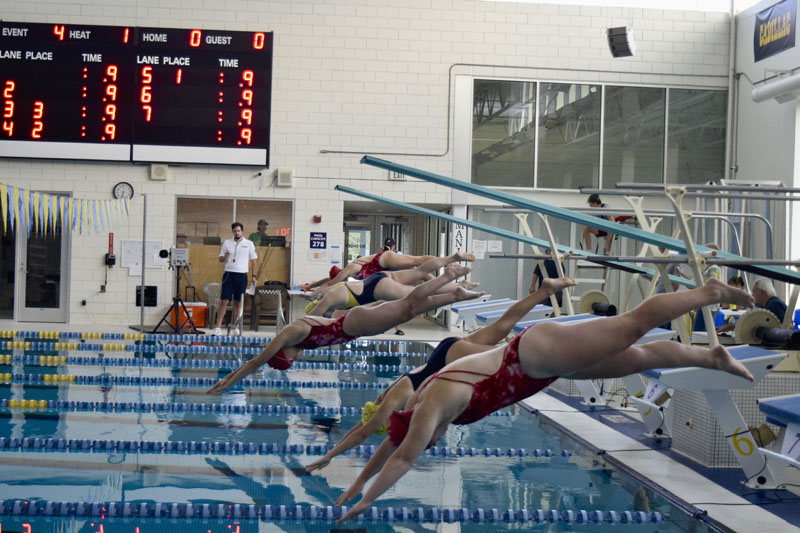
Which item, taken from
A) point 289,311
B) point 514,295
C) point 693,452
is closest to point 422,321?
point 514,295

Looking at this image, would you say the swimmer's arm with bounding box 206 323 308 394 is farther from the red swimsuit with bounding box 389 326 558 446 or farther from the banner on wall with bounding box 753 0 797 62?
the banner on wall with bounding box 753 0 797 62

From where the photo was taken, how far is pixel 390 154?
13.8 meters

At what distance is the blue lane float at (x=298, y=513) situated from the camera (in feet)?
13.7

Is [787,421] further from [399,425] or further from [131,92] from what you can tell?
[131,92]

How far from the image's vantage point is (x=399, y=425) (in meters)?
3.59

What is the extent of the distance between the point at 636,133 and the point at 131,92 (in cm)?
833

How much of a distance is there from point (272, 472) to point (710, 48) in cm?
1210

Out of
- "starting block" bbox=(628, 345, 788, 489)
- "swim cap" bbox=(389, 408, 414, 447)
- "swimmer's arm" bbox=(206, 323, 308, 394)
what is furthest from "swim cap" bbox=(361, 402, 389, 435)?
"starting block" bbox=(628, 345, 788, 489)

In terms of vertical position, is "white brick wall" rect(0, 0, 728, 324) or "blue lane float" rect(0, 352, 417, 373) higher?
"white brick wall" rect(0, 0, 728, 324)

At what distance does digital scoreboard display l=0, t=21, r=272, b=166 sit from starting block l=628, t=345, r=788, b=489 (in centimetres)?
910

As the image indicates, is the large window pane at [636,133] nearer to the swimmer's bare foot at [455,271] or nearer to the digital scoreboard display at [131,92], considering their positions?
the digital scoreboard display at [131,92]

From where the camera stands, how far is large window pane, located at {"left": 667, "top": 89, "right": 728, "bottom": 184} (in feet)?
46.8

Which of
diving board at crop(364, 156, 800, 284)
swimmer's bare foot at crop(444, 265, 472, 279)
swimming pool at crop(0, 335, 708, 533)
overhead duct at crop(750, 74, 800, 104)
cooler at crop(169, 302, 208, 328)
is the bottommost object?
swimming pool at crop(0, 335, 708, 533)

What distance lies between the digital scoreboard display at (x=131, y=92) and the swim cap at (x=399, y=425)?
382 inches
